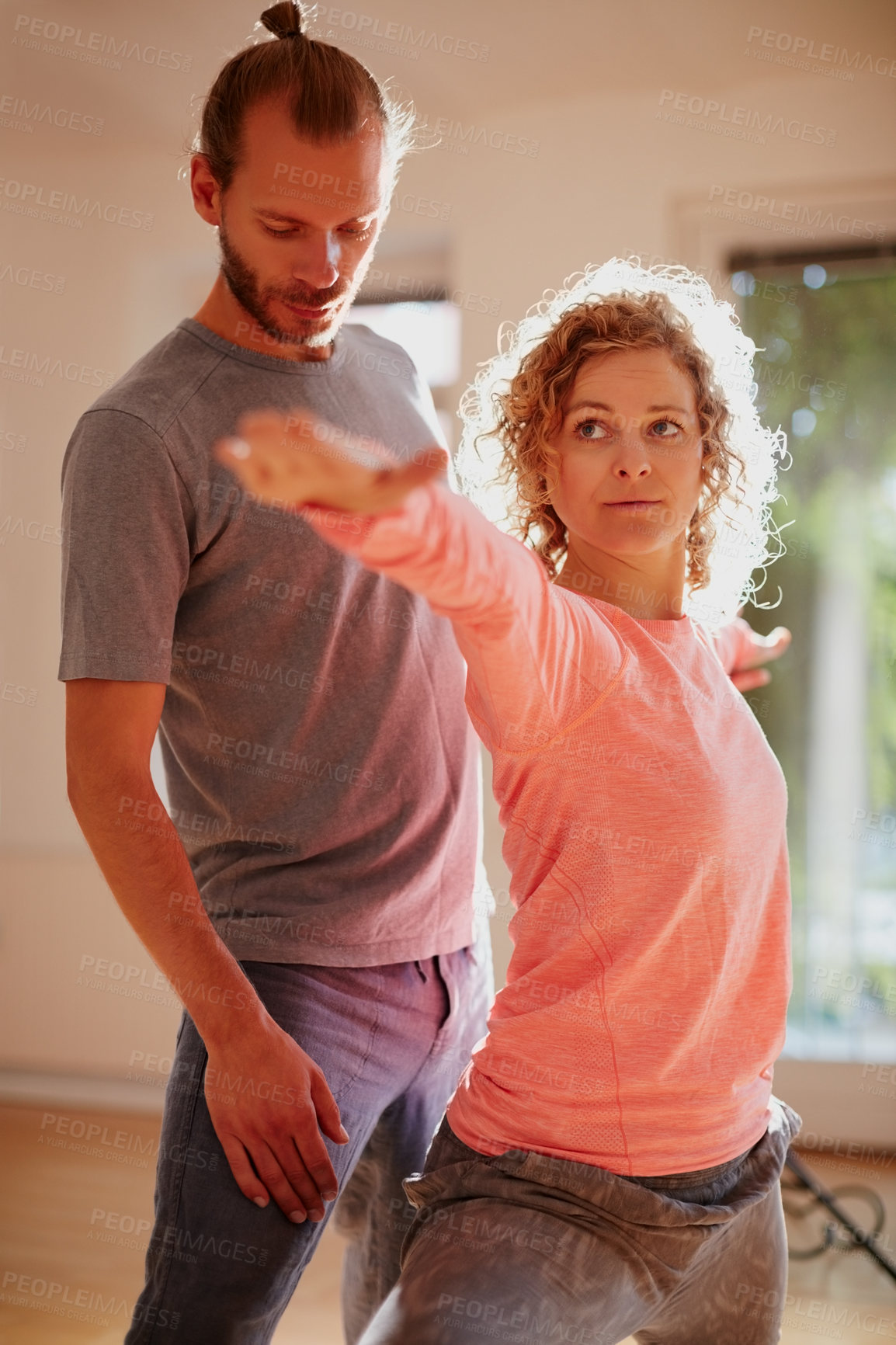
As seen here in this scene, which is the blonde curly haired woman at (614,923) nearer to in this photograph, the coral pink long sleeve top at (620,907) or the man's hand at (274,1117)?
the coral pink long sleeve top at (620,907)

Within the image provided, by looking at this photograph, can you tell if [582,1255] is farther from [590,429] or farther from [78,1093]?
[78,1093]

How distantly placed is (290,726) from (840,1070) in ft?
7.77

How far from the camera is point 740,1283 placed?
3.62 feet

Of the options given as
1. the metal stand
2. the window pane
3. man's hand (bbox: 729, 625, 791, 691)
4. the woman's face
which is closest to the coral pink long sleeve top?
the woman's face

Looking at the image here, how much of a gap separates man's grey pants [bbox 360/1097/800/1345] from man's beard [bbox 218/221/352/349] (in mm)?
945

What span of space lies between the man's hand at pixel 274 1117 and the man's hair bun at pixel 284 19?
121 cm

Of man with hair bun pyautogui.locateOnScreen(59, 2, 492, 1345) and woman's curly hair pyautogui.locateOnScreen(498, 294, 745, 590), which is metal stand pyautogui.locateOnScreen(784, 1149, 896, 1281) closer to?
man with hair bun pyautogui.locateOnScreen(59, 2, 492, 1345)

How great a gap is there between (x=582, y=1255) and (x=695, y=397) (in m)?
0.85

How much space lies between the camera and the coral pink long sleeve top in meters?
0.98

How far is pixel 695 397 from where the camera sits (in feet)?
3.92

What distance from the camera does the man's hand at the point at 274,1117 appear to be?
3.77 feet

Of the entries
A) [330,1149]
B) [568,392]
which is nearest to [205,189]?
[568,392]

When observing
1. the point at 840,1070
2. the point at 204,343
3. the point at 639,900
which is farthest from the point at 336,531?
the point at 840,1070

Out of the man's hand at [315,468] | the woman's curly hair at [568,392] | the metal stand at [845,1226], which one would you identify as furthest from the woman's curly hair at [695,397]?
the metal stand at [845,1226]
